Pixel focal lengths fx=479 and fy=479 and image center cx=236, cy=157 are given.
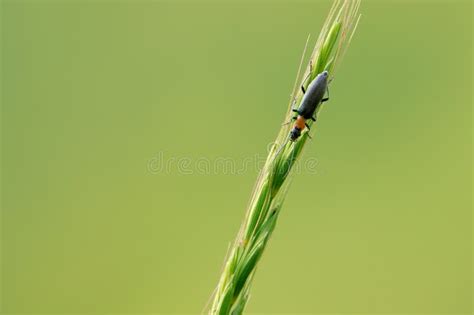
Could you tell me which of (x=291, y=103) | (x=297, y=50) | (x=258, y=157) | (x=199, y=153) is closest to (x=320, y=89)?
(x=291, y=103)

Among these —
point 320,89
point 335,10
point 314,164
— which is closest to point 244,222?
point 335,10

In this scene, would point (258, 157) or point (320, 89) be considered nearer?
point (320, 89)

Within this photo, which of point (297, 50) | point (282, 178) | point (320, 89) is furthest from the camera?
point (297, 50)

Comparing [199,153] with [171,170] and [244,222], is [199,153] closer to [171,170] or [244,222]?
[171,170]

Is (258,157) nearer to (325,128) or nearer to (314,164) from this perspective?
(314,164)

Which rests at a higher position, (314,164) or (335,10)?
(314,164)

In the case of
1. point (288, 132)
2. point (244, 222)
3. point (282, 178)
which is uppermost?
point (288, 132)

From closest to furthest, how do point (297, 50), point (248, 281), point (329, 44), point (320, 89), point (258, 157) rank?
point (248, 281), point (329, 44), point (320, 89), point (258, 157), point (297, 50)
